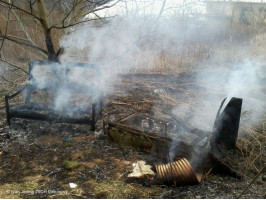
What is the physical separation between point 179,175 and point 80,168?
74.3 inches

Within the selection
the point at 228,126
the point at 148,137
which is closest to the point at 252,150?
the point at 228,126

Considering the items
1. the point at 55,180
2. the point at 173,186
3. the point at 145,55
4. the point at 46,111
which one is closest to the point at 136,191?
the point at 173,186

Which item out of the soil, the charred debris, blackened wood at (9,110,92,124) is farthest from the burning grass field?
blackened wood at (9,110,92,124)

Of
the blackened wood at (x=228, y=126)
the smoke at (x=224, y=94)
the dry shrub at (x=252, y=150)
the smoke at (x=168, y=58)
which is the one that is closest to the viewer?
the dry shrub at (x=252, y=150)

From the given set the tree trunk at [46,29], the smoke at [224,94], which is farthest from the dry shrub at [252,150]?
the tree trunk at [46,29]

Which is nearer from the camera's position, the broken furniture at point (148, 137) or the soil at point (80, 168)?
the soil at point (80, 168)

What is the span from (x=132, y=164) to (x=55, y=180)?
1.44 meters

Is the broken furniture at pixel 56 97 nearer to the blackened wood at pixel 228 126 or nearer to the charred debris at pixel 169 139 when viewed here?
the charred debris at pixel 169 139

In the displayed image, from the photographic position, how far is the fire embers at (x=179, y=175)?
3529mm

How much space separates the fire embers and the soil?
0.11m

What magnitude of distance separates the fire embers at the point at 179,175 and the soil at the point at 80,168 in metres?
0.11

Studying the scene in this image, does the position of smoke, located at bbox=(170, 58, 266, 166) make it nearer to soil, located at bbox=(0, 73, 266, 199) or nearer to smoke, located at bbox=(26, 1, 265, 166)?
smoke, located at bbox=(26, 1, 265, 166)

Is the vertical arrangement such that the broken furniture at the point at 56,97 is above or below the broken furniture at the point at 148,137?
above

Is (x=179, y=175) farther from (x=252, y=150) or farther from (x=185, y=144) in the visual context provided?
(x=252, y=150)
